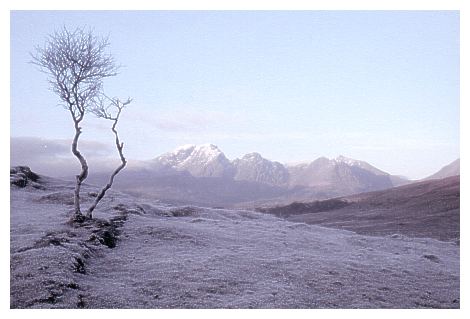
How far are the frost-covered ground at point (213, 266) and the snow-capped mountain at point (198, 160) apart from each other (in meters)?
2.79

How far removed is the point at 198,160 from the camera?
19.2 meters

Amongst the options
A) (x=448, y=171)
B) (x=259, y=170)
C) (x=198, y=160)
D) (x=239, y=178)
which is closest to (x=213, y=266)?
(x=198, y=160)

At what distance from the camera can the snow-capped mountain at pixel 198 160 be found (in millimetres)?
18719

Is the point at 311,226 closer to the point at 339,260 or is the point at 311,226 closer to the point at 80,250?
the point at 339,260

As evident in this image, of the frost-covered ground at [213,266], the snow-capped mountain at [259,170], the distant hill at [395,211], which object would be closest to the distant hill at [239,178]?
the snow-capped mountain at [259,170]

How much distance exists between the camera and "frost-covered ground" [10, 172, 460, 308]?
10789 mm

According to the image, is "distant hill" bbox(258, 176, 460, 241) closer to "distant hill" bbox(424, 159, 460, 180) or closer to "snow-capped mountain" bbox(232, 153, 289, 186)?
"distant hill" bbox(424, 159, 460, 180)

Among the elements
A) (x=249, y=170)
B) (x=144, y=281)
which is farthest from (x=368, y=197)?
(x=144, y=281)

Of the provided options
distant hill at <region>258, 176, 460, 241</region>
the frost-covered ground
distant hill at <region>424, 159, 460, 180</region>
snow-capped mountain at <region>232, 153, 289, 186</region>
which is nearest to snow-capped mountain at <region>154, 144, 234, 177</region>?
snow-capped mountain at <region>232, 153, 289, 186</region>

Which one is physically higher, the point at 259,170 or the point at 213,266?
the point at 259,170

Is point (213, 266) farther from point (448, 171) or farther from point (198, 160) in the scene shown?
point (448, 171)

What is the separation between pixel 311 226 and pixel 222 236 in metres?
6.18

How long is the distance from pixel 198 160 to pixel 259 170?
117 inches

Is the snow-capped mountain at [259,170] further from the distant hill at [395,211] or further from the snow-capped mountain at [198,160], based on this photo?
the distant hill at [395,211]
